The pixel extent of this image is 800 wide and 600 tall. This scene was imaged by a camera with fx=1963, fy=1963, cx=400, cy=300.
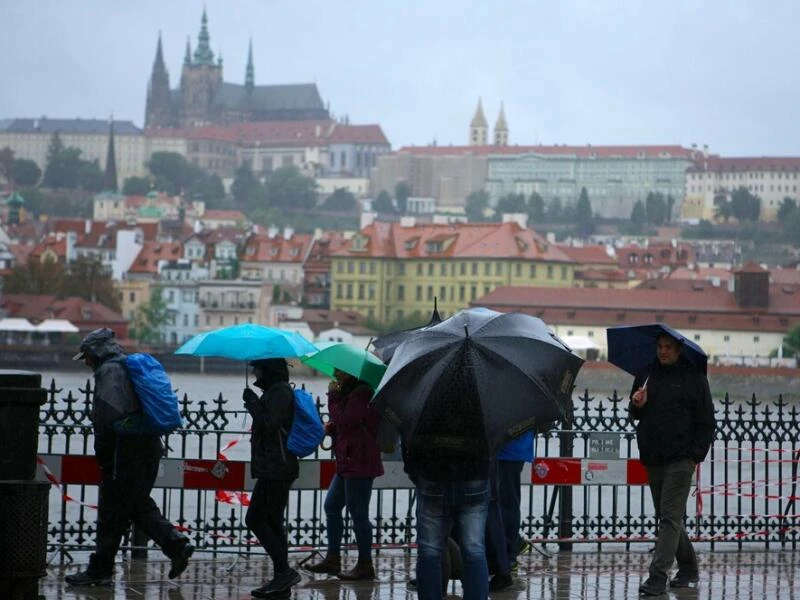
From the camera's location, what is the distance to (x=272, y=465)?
26.1ft

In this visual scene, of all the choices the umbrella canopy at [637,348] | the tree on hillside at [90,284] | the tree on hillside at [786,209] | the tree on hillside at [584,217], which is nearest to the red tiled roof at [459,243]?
the tree on hillside at [90,284]

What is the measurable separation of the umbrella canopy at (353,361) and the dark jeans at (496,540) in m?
0.65

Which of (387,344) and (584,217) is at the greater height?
(584,217)

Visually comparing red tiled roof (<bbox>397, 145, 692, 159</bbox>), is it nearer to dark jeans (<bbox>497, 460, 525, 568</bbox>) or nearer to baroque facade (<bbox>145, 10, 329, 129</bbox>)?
baroque facade (<bbox>145, 10, 329, 129</bbox>)

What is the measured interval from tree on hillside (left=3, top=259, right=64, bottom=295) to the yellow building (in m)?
12.3

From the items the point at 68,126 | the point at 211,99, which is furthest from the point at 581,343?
the point at 211,99

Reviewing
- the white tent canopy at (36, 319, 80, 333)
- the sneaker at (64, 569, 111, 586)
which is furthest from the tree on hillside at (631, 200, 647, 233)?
the sneaker at (64, 569, 111, 586)

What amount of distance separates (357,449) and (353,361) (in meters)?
0.39

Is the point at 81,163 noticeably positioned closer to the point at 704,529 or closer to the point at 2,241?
the point at 2,241

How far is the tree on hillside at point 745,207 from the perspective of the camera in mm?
140000

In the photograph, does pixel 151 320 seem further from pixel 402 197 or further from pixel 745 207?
pixel 402 197

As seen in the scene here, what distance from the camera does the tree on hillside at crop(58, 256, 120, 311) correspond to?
7756cm

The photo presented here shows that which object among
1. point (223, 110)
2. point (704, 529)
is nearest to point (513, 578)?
point (704, 529)

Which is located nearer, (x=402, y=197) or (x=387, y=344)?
(x=387, y=344)
